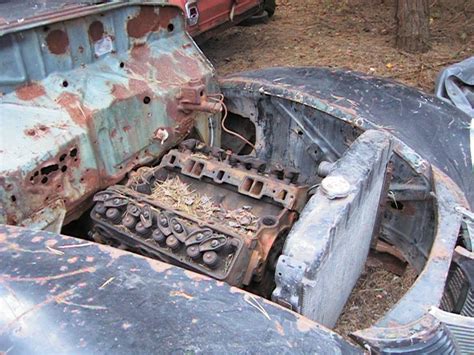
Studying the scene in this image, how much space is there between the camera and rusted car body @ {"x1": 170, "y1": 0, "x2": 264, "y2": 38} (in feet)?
16.4

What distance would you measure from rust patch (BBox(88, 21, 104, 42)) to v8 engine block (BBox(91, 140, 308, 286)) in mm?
573

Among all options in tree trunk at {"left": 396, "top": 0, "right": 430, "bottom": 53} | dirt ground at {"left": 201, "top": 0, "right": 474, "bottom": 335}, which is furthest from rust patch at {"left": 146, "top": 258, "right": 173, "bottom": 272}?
tree trunk at {"left": 396, "top": 0, "right": 430, "bottom": 53}

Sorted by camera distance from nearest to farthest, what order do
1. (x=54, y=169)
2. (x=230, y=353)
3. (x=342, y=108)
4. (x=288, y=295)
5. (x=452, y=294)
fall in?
(x=230, y=353) < (x=288, y=295) < (x=452, y=294) < (x=54, y=169) < (x=342, y=108)

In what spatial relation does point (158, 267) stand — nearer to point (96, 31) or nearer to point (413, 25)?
point (96, 31)

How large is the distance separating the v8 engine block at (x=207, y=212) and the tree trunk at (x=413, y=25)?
4.65 meters

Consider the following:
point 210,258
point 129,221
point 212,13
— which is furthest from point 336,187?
point 212,13

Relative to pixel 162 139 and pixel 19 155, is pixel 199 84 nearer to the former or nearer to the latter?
pixel 162 139

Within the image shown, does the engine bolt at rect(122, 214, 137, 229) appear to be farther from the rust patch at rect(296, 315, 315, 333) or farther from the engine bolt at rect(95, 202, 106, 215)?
the rust patch at rect(296, 315, 315, 333)

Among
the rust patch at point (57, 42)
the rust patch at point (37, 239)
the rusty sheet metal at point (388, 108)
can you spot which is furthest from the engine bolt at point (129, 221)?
the rusty sheet metal at point (388, 108)

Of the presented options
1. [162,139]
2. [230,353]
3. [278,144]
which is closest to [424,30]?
[278,144]

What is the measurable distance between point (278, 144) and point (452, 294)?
121cm

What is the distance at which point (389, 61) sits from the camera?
19.4 ft

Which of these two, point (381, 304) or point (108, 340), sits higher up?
point (108, 340)

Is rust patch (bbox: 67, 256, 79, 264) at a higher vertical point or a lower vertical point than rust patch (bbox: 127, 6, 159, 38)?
lower
